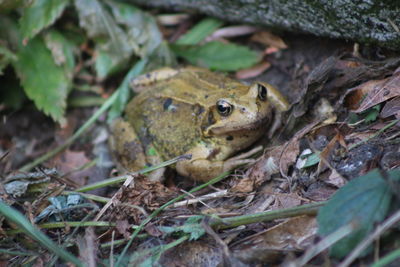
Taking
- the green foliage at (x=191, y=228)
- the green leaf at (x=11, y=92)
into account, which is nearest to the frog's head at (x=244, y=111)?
the green foliage at (x=191, y=228)

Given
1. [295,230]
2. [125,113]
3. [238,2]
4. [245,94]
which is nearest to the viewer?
[295,230]

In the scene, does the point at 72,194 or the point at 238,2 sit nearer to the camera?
the point at 72,194

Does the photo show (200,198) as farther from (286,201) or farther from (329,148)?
(329,148)

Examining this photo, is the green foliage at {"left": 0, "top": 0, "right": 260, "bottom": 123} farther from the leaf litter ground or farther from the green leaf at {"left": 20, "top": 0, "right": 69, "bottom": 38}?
the leaf litter ground

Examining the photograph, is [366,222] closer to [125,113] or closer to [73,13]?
[125,113]

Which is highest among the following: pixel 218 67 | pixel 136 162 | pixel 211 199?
pixel 218 67

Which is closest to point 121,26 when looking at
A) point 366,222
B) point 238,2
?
point 238,2

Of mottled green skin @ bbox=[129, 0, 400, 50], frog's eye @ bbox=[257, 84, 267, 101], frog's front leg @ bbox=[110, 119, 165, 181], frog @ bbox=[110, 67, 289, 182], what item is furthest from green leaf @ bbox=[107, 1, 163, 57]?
frog's eye @ bbox=[257, 84, 267, 101]
